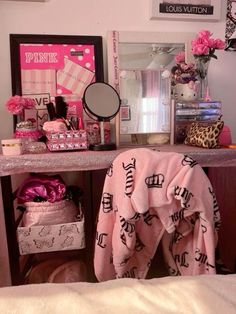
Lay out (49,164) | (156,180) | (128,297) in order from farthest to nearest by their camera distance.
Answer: (49,164), (156,180), (128,297)

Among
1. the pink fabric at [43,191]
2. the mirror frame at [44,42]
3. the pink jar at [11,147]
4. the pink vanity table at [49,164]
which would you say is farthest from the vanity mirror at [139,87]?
the pink jar at [11,147]

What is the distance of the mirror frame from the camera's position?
143cm

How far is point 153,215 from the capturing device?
101cm

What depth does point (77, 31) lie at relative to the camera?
150cm

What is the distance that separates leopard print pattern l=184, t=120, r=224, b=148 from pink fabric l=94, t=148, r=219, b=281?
0.40 m

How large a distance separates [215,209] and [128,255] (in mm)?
372

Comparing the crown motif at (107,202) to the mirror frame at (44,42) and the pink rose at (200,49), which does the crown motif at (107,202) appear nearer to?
the mirror frame at (44,42)

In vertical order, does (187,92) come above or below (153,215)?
above

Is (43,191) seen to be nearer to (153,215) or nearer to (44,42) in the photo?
(153,215)

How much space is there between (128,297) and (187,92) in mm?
1177

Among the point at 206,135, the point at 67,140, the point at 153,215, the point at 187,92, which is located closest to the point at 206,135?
the point at 206,135

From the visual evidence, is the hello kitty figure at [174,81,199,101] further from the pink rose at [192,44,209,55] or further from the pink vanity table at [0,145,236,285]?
the pink vanity table at [0,145,236,285]

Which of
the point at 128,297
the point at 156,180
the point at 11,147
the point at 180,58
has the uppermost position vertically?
the point at 180,58

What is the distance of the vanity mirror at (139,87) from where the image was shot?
1.47 m
